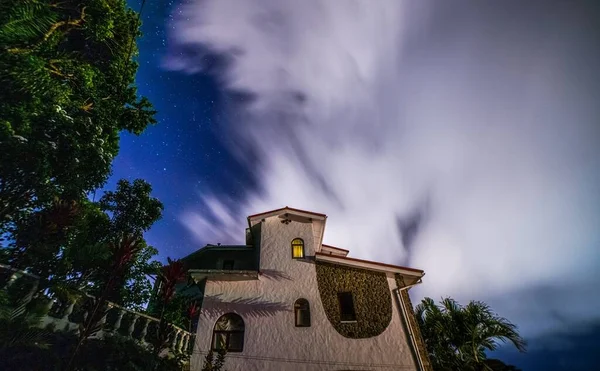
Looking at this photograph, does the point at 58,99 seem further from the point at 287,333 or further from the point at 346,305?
the point at 346,305

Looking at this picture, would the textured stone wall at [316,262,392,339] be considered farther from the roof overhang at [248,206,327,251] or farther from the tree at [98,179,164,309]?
the tree at [98,179,164,309]

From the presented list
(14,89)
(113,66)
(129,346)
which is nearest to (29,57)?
(14,89)

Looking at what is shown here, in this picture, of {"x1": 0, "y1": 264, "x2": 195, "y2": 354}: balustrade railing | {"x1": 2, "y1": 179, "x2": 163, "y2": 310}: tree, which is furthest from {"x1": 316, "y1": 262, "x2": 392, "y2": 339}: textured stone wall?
{"x1": 2, "y1": 179, "x2": 163, "y2": 310}: tree

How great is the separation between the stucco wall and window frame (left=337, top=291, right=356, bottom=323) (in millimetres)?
830

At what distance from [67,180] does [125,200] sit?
8656mm

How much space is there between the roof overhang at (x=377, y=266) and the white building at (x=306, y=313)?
5 cm

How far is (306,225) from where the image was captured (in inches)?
585

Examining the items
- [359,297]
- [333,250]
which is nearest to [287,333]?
[359,297]

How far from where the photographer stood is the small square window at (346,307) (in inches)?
465

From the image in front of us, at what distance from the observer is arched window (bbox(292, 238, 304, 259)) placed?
1378 centimetres

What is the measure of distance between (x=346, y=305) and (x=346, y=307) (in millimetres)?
96

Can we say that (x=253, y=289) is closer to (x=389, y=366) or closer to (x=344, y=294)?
(x=344, y=294)

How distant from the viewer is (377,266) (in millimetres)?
12891

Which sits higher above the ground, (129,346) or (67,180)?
(67,180)
